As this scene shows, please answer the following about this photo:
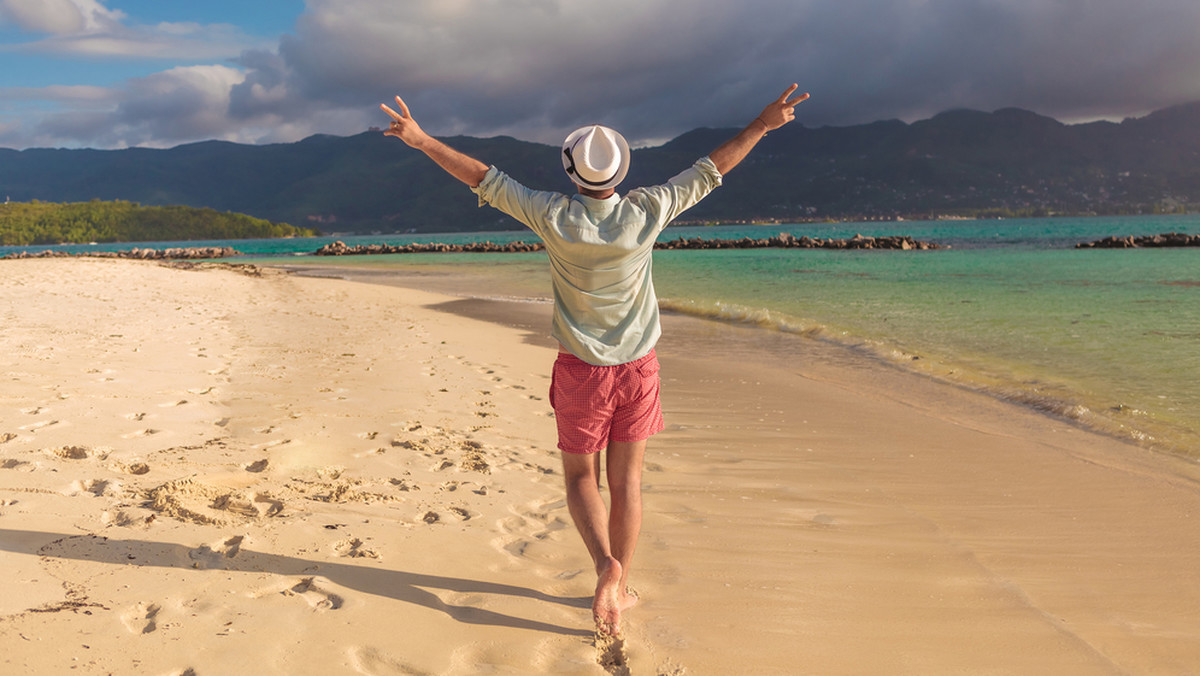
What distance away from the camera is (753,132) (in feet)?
9.36

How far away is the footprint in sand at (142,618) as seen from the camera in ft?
7.82

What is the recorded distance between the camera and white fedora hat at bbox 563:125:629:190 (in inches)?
97.6

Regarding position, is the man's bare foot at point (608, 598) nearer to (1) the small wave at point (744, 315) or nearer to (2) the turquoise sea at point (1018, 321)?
(2) the turquoise sea at point (1018, 321)

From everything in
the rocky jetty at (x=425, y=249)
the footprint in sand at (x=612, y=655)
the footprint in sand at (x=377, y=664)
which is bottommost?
the footprint in sand at (x=612, y=655)

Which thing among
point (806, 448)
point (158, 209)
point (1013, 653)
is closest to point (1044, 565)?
point (1013, 653)

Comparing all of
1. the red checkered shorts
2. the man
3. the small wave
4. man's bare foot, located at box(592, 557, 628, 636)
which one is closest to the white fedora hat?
the man

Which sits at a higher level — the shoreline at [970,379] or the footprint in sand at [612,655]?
the shoreline at [970,379]

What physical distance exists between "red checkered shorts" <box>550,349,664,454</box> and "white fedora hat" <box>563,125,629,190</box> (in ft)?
2.28

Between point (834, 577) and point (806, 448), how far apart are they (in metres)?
2.28

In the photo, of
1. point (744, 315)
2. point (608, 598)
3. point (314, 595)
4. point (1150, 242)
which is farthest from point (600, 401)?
point (1150, 242)

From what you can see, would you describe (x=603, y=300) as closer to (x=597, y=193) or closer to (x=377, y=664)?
(x=597, y=193)

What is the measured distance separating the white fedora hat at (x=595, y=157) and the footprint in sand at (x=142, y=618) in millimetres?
2187

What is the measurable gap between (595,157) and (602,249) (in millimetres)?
335

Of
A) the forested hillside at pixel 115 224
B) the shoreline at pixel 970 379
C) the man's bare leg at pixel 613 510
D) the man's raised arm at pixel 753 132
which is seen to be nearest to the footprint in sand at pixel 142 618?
the man's bare leg at pixel 613 510
